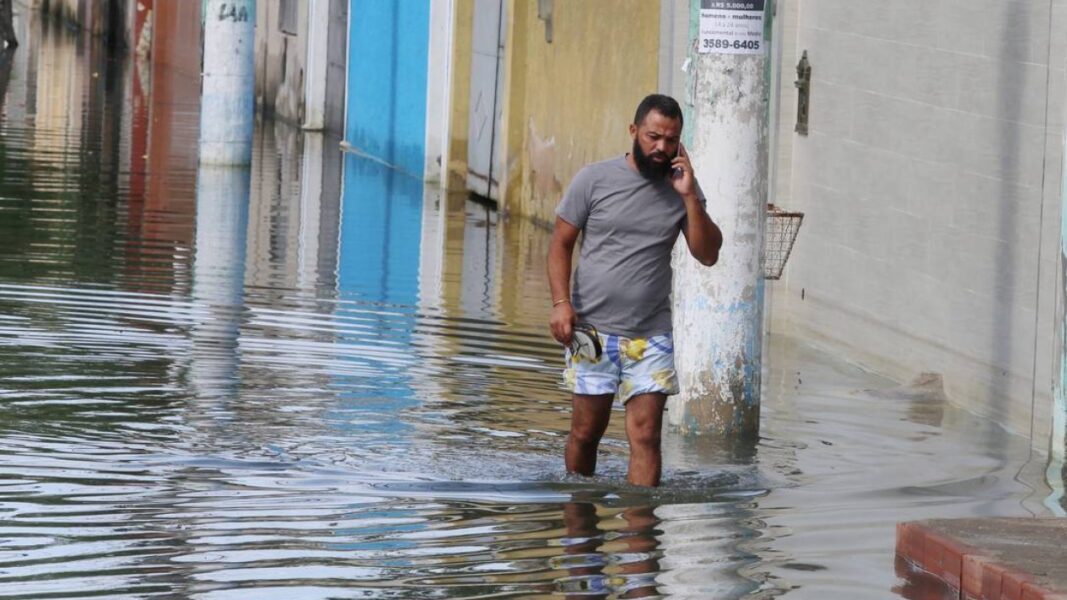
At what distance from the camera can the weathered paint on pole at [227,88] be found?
22.5 m

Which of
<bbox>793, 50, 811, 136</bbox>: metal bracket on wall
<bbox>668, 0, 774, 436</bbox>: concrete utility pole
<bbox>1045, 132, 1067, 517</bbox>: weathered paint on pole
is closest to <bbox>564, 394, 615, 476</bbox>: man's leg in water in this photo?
<bbox>668, 0, 774, 436</bbox>: concrete utility pole

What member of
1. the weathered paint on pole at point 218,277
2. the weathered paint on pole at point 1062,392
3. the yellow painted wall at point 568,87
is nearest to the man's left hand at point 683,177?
the weathered paint on pole at point 1062,392

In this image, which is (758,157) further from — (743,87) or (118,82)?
(118,82)

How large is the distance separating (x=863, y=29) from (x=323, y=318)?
11.4ft

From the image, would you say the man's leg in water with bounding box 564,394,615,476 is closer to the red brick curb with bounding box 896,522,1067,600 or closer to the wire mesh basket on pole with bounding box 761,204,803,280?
the red brick curb with bounding box 896,522,1067,600

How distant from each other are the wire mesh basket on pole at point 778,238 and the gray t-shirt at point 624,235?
3806mm

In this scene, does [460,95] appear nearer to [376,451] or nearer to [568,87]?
[568,87]

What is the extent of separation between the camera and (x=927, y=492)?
848 cm

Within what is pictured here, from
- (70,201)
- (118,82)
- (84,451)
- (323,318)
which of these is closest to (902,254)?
(323,318)

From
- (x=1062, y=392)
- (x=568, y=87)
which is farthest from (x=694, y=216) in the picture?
(x=568, y=87)

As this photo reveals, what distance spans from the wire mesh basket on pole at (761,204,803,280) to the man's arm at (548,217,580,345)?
3890 mm

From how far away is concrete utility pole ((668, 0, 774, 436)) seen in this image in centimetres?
948

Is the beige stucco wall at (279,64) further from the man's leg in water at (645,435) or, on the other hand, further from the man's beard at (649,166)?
the man's beard at (649,166)

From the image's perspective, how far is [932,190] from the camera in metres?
11.3
